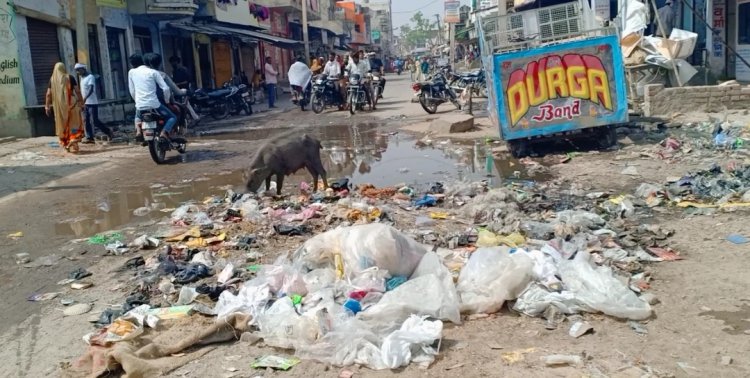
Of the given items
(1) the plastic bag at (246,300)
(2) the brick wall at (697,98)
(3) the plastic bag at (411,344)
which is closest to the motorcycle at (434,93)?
(2) the brick wall at (697,98)

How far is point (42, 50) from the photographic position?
14141mm

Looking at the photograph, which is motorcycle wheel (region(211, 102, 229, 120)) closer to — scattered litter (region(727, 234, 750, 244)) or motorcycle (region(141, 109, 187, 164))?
motorcycle (region(141, 109, 187, 164))

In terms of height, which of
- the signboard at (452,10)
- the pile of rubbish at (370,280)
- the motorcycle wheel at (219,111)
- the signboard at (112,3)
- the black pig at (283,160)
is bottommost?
the pile of rubbish at (370,280)

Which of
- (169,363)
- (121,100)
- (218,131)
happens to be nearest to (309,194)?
(169,363)

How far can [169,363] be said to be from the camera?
3.36 metres

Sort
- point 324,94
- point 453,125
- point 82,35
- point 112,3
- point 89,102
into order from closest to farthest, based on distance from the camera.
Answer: point 453,125
point 89,102
point 82,35
point 112,3
point 324,94

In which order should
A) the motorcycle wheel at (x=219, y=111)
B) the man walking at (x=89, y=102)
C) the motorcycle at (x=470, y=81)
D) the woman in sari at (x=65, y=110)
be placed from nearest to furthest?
the woman in sari at (x=65, y=110) < the man walking at (x=89, y=102) < the motorcycle at (x=470, y=81) < the motorcycle wheel at (x=219, y=111)

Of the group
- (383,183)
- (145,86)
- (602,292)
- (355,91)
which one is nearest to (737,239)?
(602,292)

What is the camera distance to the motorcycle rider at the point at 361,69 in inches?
693

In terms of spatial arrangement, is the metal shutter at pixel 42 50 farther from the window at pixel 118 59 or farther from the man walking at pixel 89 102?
the window at pixel 118 59

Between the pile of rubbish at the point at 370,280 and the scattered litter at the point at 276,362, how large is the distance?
60 millimetres

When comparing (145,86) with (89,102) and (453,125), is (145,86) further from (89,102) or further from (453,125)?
(453,125)

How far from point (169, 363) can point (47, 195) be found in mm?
5960

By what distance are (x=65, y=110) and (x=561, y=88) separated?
862 cm
